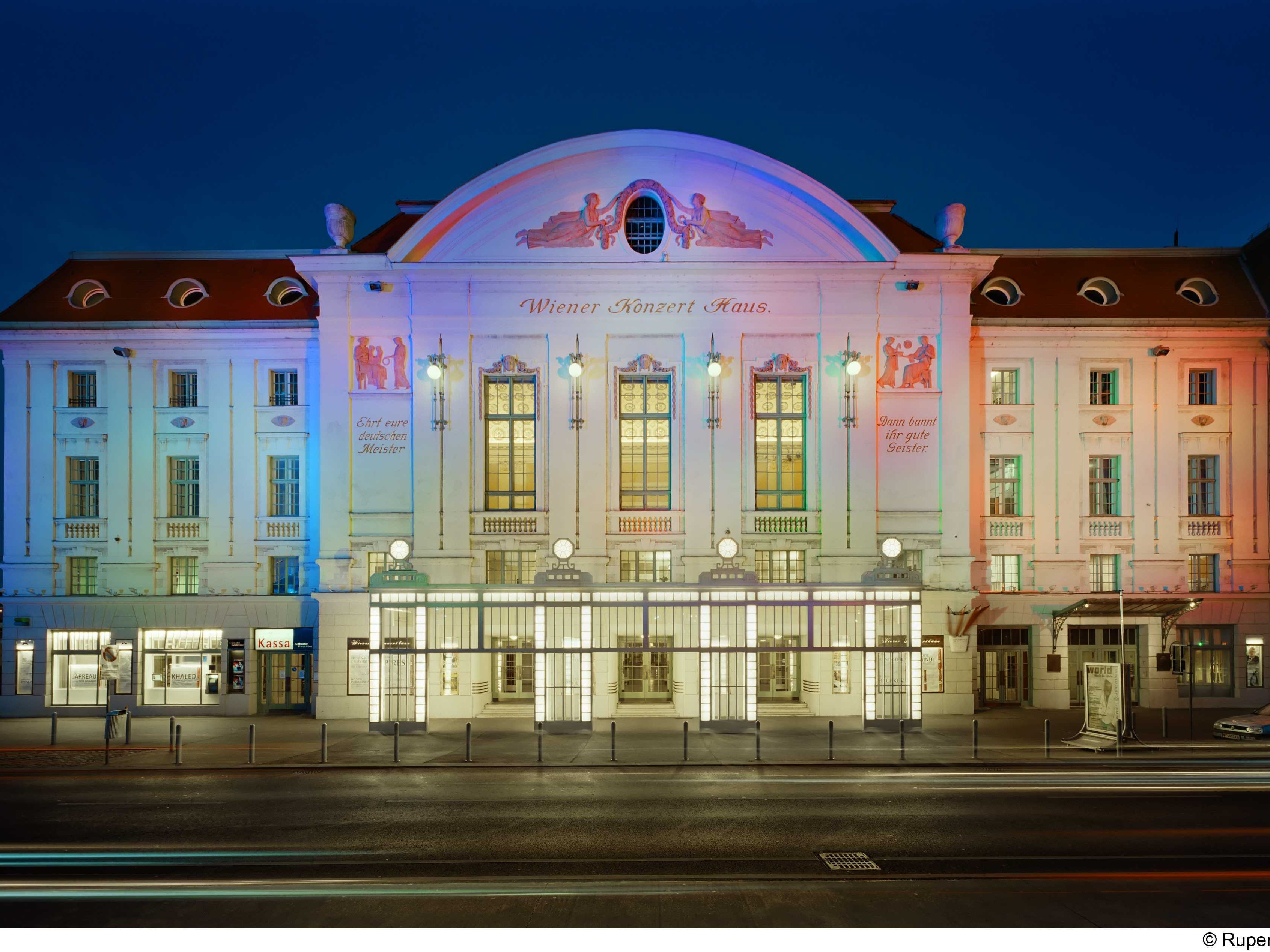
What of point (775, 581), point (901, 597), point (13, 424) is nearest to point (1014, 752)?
point (901, 597)

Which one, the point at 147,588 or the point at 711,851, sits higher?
the point at 147,588

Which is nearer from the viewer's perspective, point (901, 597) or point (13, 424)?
point (901, 597)

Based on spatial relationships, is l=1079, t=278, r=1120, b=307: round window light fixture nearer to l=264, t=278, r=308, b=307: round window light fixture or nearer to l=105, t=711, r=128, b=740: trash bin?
l=264, t=278, r=308, b=307: round window light fixture

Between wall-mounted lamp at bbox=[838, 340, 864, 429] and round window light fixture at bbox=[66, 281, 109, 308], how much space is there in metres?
27.4

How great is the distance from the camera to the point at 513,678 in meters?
28.2

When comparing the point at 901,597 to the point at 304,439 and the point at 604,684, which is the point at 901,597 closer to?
the point at 604,684

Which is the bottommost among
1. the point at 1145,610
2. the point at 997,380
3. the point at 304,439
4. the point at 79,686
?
the point at 79,686

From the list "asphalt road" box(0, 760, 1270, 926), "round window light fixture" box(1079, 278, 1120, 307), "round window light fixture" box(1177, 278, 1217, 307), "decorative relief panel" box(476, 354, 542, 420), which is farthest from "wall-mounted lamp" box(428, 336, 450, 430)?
"round window light fixture" box(1177, 278, 1217, 307)

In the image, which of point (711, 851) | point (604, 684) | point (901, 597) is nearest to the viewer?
point (711, 851)

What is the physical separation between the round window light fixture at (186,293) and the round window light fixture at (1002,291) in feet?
95.9

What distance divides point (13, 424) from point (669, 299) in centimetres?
2407

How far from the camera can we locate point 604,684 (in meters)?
27.1

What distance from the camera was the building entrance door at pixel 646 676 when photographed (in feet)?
91.8

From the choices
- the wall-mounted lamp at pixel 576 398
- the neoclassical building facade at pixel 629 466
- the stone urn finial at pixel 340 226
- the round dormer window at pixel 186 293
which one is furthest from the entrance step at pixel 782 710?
the round dormer window at pixel 186 293
